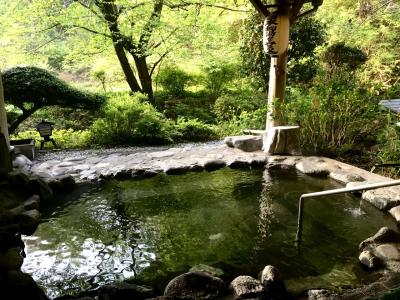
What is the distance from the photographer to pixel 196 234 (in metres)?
4.44

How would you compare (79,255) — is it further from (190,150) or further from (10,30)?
(10,30)

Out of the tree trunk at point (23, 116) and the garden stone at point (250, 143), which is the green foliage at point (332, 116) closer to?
the garden stone at point (250, 143)

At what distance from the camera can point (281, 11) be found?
23.3 ft

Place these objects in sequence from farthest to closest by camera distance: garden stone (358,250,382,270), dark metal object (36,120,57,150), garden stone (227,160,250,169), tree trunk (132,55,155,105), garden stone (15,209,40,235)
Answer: tree trunk (132,55,155,105) → dark metal object (36,120,57,150) → garden stone (227,160,250,169) → garden stone (15,209,40,235) → garden stone (358,250,382,270)

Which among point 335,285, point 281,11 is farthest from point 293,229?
point 281,11

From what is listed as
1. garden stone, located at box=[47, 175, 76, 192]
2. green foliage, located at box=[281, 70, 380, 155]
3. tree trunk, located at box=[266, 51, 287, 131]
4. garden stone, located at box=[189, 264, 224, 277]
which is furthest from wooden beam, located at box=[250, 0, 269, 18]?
garden stone, located at box=[189, 264, 224, 277]

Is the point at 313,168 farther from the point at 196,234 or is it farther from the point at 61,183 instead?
the point at 61,183

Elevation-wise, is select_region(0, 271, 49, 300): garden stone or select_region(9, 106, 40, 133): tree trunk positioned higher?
select_region(9, 106, 40, 133): tree trunk

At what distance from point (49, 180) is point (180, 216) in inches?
90.9

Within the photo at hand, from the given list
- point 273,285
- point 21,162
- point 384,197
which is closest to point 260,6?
point 384,197

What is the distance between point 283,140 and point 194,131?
353cm

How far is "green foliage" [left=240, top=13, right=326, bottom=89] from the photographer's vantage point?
381 inches

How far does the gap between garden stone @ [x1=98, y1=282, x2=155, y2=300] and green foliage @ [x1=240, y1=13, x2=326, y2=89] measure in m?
8.08

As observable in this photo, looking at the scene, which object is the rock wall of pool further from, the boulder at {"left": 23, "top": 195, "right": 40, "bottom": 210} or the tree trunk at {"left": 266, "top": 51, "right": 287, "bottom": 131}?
the tree trunk at {"left": 266, "top": 51, "right": 287, "bottom": 131}
